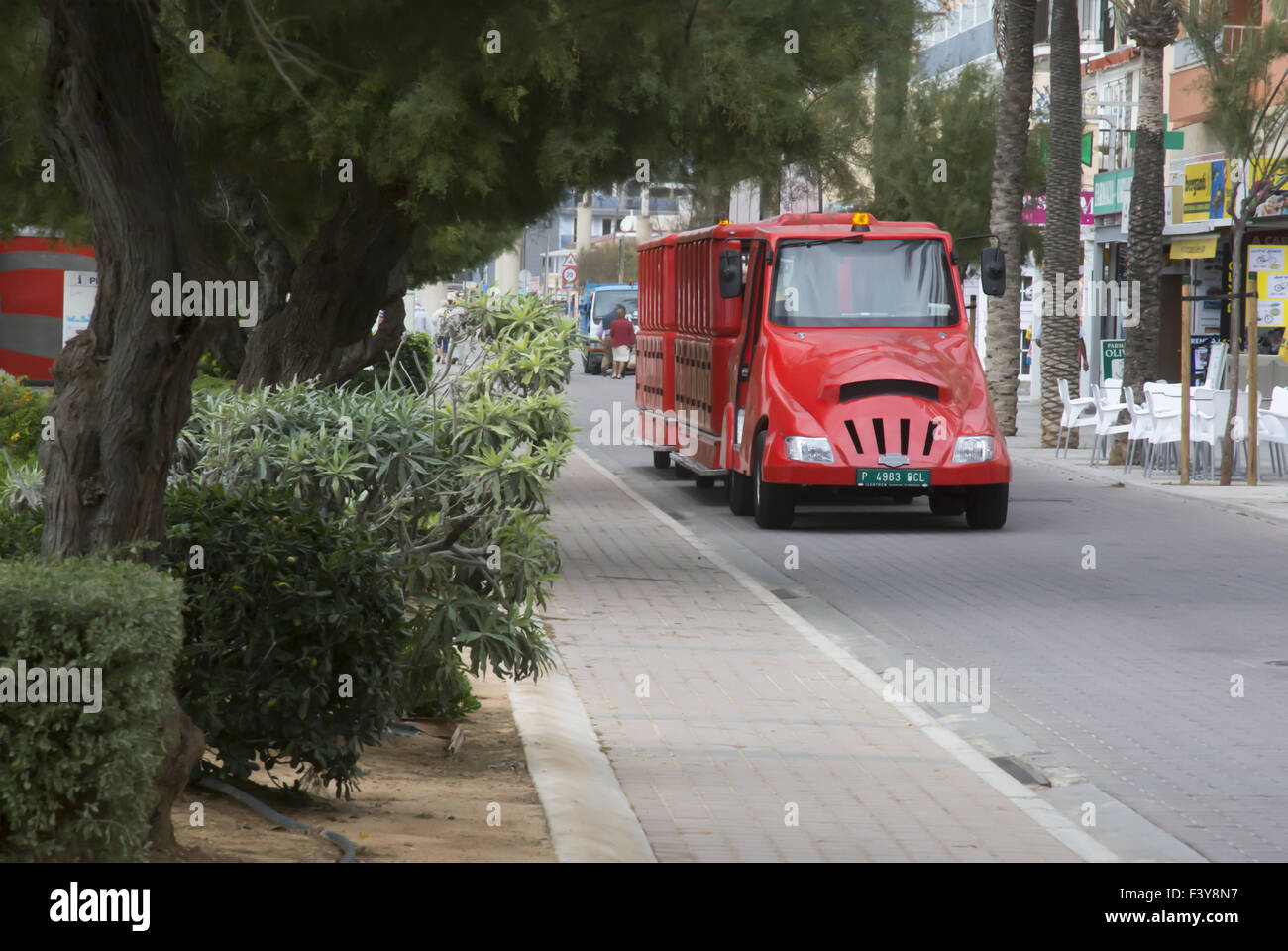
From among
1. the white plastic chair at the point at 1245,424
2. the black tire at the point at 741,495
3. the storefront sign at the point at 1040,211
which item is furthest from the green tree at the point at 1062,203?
the storefront sign at the point at 1040,211

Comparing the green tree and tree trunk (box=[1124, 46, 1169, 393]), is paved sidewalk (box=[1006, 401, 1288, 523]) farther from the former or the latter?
tree trunk (box=[1124, 46, 1169, 393])

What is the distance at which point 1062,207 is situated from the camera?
95.2 ft

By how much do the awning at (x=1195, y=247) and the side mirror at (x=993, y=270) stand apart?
17419 millimetres

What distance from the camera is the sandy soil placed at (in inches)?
229

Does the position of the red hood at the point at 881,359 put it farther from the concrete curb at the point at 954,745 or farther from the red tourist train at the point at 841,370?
the concrete curb at the point at 954,745

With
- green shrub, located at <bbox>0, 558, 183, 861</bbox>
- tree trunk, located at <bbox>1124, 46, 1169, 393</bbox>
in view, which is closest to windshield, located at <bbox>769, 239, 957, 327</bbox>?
tree trunk, located at <bbox>1124, 46, 1169, 393</bbox>

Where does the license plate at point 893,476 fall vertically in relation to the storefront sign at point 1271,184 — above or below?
below

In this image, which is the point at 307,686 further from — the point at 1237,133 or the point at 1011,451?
the point at 1237,133

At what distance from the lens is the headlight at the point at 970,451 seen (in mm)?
17375

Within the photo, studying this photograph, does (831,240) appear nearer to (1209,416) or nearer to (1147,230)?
(1209,416)

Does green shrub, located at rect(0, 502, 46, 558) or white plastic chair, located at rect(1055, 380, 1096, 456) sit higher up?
green shrub, located at rect(0, 502, 46, 558)

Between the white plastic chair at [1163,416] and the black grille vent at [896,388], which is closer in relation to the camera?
the black grille vent at [896,388]

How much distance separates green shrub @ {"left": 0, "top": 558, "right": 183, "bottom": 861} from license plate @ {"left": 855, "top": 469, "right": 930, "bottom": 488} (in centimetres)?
1293
